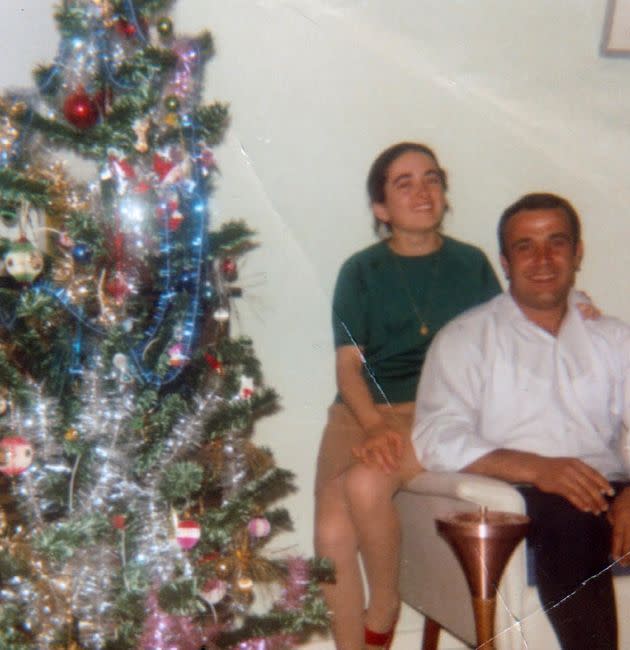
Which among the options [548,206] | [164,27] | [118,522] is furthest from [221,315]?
[548,206]

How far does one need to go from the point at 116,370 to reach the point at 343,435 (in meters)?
0.76

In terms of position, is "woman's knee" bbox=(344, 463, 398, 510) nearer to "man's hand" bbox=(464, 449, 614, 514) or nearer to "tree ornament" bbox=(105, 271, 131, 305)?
"man's hand" bbox=(464, 449, 614, 514)

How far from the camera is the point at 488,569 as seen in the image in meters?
1.52

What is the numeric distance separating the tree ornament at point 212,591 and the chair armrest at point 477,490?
0.47m

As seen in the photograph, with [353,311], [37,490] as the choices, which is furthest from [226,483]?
[353,311]

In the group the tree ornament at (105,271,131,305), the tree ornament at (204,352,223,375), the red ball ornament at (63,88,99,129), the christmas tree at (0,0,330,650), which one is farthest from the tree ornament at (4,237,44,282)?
the tree ornament at (204,352,223,375)

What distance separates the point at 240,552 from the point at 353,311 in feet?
2.30

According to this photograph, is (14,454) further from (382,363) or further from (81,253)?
(382,363)

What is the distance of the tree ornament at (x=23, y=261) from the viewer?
1.30m

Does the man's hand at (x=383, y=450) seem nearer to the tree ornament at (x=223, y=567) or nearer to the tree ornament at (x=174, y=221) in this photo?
the tree ornament at (x=223, y=567)

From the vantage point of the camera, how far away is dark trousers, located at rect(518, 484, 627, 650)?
4.99 ft

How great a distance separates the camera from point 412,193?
6.53 feet

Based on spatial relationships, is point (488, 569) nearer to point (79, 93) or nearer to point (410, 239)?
point (410, 239)

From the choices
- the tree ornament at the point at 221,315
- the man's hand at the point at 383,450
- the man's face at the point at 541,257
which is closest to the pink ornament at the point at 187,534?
the tree ornament at the point at 221,315
